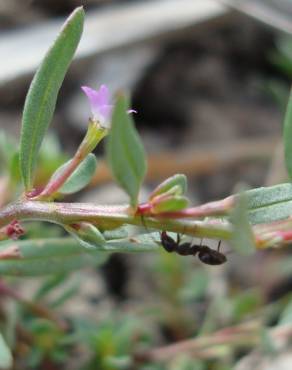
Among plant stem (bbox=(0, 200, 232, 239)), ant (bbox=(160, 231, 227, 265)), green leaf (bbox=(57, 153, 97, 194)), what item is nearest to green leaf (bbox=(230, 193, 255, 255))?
plant stem (bbox=(0, 200, 232, 239))

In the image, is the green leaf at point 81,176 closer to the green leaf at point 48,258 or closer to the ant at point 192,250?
the ant at point 192,250

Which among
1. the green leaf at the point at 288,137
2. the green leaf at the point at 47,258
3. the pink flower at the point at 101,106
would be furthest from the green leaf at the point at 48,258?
the green leaf at the point at 288,137

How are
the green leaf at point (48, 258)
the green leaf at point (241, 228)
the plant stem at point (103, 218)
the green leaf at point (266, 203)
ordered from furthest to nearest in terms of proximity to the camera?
1. the green leaf at point (48, 258)
2. the green leaf at point (266, 203)
3. the plant stem at point (103, 218)
4. the green leaf at point (241, 228)

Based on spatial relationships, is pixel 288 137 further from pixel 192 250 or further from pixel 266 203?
pixel 192 250

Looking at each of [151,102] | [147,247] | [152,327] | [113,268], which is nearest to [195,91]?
[151,102]

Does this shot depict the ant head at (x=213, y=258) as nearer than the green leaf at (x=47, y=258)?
Yes

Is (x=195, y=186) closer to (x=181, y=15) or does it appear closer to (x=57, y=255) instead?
(x=181, y=15)

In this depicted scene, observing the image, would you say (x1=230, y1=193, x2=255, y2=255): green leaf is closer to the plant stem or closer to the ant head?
the plant stem
